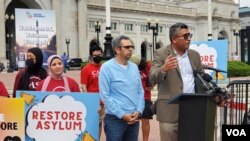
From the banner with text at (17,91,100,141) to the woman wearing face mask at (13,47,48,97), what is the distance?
2.25ft

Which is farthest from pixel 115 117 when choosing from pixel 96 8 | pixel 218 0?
pixel 218 0

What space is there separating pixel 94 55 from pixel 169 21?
240 ft

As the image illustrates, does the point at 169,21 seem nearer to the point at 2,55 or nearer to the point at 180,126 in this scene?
the point at 2,55

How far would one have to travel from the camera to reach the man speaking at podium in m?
5.02

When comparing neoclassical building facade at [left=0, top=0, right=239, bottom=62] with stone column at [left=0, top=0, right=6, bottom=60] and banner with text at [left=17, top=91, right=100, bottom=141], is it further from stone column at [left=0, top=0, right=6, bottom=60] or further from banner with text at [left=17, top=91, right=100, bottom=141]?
banner with text at [left=17, top=91, right=100, bottom=141]

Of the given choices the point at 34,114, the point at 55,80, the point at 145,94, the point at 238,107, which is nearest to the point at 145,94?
the point at 145,94

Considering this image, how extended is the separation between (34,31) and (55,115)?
1201 cm

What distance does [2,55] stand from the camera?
44.6m

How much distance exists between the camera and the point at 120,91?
17.4 ft

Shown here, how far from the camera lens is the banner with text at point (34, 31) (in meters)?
16.9

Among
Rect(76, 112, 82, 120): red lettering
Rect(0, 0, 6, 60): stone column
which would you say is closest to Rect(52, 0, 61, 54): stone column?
Rect(0, 0, 6, 60): stone column

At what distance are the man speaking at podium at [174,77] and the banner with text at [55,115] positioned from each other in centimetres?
99

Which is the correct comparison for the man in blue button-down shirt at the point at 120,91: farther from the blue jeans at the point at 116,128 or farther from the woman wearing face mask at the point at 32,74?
the woman wearing face mask at the point at 32,74

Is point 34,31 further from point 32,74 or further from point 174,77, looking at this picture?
point 174,77
